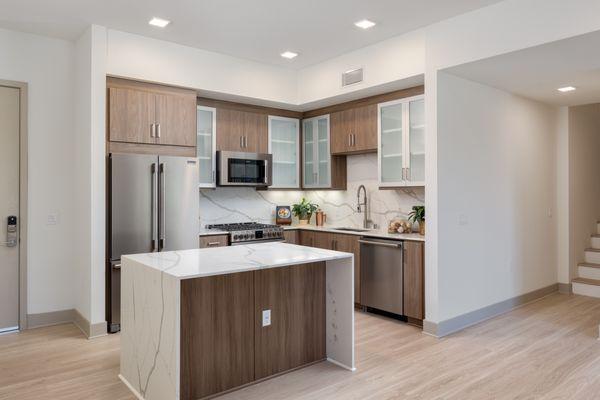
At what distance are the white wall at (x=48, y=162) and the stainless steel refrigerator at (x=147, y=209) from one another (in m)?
0.59

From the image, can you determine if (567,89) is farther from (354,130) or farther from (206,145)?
(206,145)

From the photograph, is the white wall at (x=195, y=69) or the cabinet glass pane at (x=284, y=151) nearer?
the white wall at (x=195, y=69)

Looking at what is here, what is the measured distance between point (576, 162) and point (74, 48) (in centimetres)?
627

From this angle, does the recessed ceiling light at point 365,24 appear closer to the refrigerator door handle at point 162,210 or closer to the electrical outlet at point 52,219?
the refrigerator door handle at point 162,210

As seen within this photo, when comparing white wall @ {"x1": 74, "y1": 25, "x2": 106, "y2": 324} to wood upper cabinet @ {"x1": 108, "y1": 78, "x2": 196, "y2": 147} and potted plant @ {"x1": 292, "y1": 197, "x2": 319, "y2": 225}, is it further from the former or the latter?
potted plant @ {"x1": 292, "y1": 197, "x2": 319, "y2": 225}

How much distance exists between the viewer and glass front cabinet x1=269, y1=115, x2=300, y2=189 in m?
5.66

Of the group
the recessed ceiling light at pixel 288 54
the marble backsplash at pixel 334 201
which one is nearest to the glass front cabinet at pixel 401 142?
the marble backsplash at pixel 334 201


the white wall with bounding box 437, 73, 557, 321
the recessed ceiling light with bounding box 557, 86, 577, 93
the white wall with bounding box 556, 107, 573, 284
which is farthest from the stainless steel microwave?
the white wall with bounding box 556, 107, 573, 284

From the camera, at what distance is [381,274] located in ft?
14.8

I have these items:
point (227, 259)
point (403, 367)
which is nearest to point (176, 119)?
point (227, 259)

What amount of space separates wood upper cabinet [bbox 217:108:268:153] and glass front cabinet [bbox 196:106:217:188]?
0.08 meters

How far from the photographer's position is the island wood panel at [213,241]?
4.68 metres

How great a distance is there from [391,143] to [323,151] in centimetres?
112

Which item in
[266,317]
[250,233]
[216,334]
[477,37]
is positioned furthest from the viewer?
[250,233]
